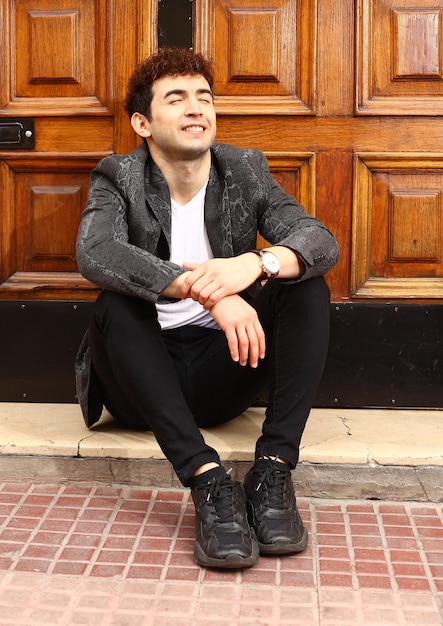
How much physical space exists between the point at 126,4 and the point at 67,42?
10.6 inches

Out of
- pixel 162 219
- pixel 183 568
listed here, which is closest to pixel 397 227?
pixel 162 219

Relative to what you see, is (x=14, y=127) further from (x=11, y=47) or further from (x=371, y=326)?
(x=371, y=326)

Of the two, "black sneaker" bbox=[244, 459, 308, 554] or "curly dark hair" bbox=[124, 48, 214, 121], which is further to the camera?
"curly dark hair" bbox=[124, 48, 214, 121]

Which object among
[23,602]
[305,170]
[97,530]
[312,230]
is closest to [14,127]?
[305,170]

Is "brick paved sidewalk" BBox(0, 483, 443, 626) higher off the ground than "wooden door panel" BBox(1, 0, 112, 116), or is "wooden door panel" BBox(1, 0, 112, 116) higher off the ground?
"wooden door panel" BBox(1, 0, 112, 116)

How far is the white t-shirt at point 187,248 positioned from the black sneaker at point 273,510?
→ 1.93 feet

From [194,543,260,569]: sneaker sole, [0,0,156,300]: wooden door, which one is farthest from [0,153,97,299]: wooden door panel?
[194,543,260,569]: sneaker sole

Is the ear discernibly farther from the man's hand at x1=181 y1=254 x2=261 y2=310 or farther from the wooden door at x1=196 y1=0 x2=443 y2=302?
Answer: the man's hand at x1=181 y1=254 x2=261 y2=310

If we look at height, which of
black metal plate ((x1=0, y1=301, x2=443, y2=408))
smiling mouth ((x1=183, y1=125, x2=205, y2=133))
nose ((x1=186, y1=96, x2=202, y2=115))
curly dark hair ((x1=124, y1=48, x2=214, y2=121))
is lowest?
black metal plate ((x1=0, y1=301, x2=443, y2=408))

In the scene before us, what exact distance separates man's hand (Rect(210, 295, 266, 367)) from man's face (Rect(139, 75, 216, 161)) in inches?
24.7

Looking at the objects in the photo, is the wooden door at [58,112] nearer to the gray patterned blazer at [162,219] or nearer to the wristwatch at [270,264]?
the gray patterned blazer at [162,219]

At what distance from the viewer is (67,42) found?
3555 mm

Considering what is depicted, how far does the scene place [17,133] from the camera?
359 cm

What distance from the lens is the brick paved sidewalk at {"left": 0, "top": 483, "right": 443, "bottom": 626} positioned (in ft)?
7.57
